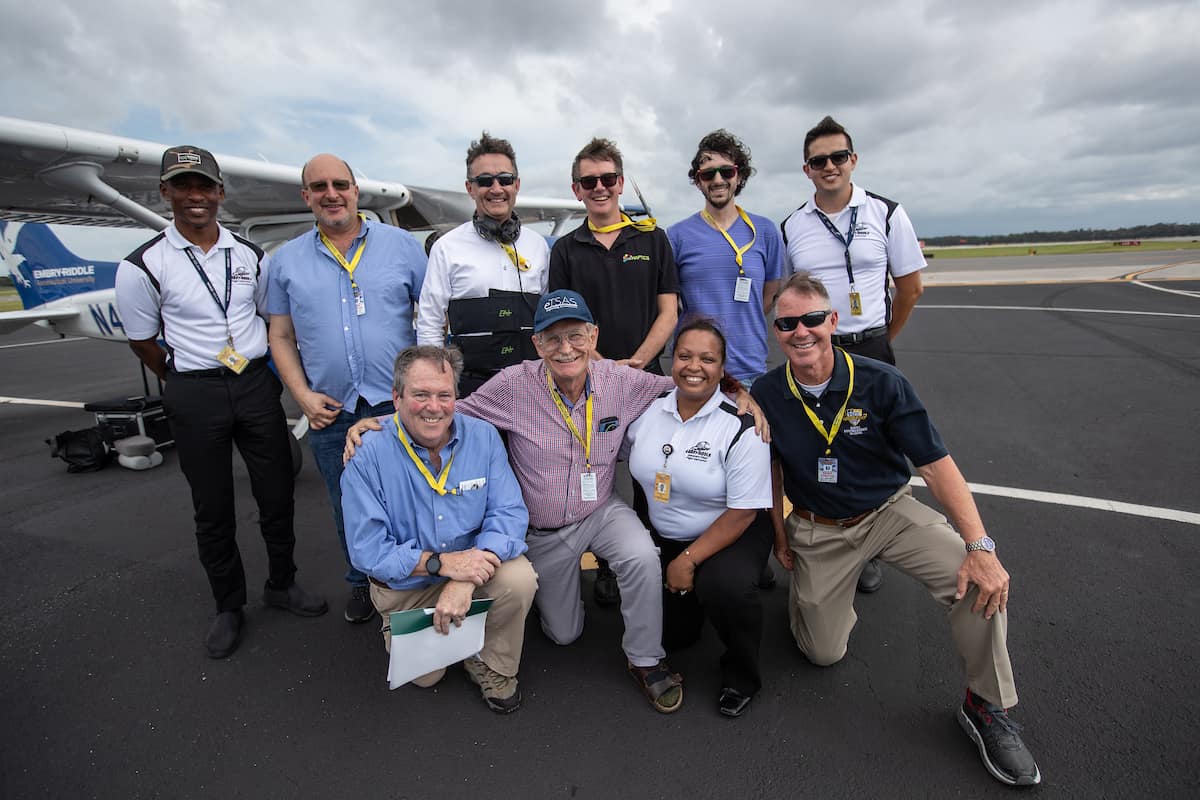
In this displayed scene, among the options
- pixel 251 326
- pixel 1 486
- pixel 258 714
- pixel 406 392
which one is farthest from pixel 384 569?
pixel 1 486

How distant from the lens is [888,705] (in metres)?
2.37

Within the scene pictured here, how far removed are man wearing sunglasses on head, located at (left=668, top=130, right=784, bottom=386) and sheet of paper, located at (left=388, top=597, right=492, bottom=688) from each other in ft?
6.03

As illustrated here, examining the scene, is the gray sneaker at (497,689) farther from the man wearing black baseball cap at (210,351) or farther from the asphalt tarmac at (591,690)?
the man wearing black baseball cap at (210,351)

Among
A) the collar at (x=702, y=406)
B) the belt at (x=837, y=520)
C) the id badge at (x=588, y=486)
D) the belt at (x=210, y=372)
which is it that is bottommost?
the belt at (x=837, y=520)

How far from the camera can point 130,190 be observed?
600 cm

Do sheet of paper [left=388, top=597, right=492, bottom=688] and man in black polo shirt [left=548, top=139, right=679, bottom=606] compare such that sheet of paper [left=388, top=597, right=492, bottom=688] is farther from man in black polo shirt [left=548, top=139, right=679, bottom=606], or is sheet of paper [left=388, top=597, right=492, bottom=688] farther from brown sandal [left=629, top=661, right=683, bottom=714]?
man in black polo shirt [left=548, top=139, right=679, bottom=606]

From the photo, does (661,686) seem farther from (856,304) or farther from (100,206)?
(100,206)

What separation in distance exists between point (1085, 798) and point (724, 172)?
2936 millimetres

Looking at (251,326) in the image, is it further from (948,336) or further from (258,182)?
(948,336)

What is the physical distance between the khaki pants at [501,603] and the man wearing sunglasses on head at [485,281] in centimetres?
111

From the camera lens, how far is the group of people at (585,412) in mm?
2389

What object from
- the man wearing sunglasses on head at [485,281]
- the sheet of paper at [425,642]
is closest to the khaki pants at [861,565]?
the sheet of paper at [425,642]

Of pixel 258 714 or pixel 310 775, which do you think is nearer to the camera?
pixel 310 775

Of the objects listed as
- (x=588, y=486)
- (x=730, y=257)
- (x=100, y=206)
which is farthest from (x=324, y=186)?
(x=100, y=206)
